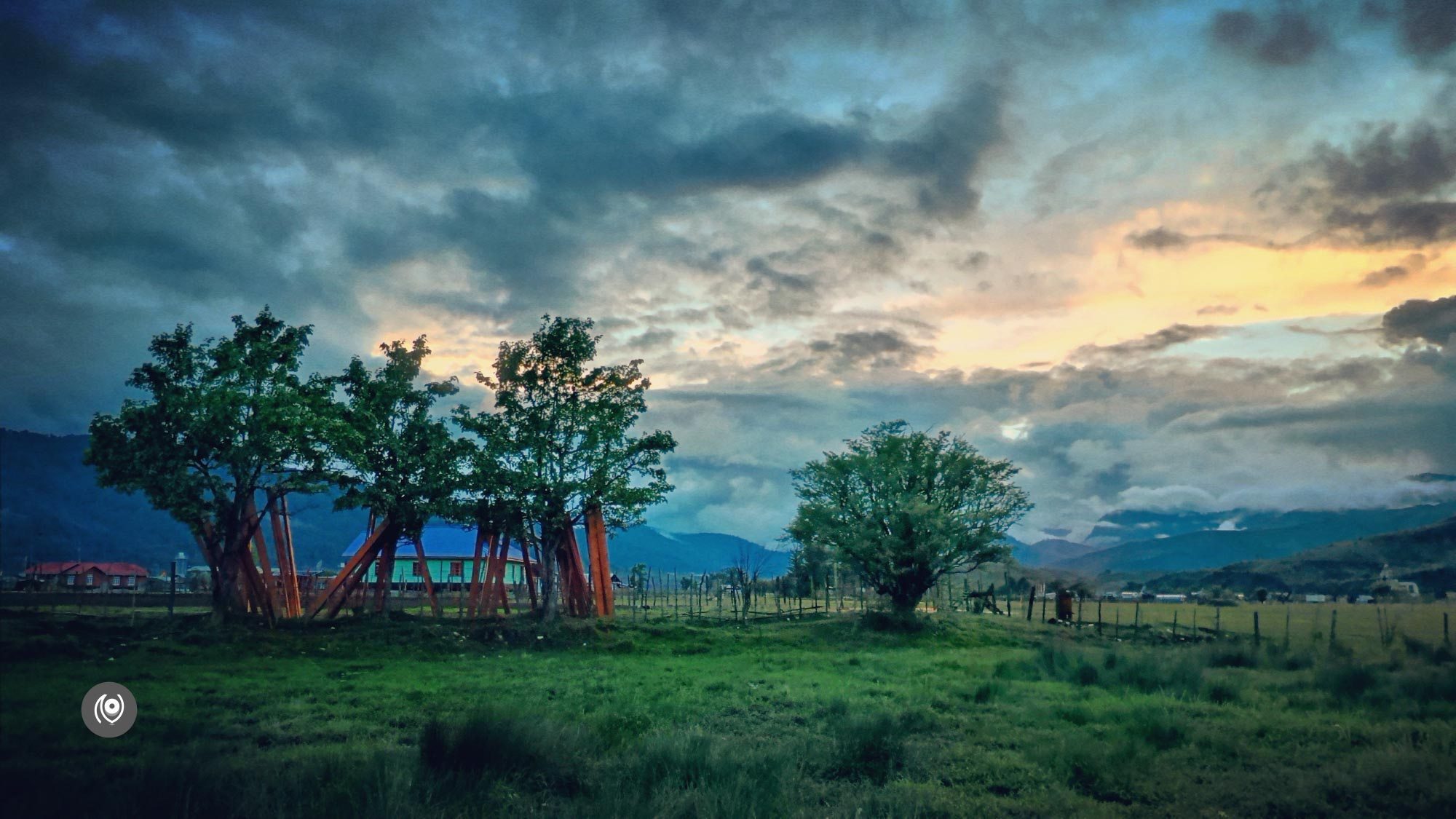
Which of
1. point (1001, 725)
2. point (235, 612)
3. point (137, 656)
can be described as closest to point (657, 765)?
point (137, 656)

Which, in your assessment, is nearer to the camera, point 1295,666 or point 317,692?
point 317,692

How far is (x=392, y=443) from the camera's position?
29.7m

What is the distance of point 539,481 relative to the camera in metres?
30.8

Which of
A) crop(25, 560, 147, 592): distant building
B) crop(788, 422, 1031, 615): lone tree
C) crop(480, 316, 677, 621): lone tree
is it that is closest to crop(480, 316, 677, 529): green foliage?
crop(480, 316, 677, 621): lone tree

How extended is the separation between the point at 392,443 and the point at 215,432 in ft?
31.8

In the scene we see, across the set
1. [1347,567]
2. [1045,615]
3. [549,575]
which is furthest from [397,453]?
[1347,567]

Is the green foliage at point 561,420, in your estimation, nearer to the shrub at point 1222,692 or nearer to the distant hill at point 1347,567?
the shrub at point 1222,692

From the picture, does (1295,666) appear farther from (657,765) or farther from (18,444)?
(18,444)

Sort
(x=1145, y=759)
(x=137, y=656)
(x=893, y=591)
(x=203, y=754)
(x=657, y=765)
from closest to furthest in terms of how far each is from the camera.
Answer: (x=203, y=754) → (x=137, y=656) → (x=657, y=765) → (x=1145, y=759) → (x=893, y=591)

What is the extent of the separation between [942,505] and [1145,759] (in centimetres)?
2983

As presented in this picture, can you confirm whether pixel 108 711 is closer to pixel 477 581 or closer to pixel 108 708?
pixel 108 708

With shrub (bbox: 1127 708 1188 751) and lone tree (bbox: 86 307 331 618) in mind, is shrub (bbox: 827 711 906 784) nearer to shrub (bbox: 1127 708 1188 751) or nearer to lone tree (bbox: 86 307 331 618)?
shrub (bbox: 1127 708 1188 751)

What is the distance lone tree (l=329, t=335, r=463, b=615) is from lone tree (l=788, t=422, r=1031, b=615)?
19.9 metres

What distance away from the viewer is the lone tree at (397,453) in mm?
28844
